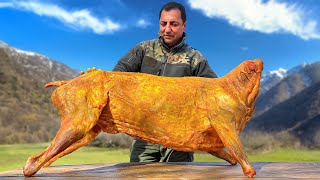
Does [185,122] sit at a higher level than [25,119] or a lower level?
lower

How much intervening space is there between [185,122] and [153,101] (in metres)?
0.28

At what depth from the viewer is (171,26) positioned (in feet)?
12.6

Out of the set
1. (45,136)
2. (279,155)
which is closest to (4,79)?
(45,136)

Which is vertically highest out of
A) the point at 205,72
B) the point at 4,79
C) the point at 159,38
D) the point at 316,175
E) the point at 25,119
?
the point at 4,79

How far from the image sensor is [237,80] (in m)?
3.07

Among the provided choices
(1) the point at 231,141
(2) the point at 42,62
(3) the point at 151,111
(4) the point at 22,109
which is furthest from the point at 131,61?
(2) the point at 42,62

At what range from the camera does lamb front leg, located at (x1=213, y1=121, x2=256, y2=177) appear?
2757 mm

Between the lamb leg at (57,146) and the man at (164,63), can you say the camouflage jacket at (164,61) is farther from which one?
the lamb leg at (57,146)

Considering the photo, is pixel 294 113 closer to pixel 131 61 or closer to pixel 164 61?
pixel 164 61

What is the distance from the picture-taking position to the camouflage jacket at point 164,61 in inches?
163

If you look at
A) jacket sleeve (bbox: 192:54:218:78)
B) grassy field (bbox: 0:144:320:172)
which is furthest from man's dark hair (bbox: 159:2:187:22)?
grassy field (bbox: 0:144:320:172)

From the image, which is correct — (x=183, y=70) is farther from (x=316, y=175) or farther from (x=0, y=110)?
(x=0, y=110)

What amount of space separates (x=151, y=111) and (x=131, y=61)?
1359 mm

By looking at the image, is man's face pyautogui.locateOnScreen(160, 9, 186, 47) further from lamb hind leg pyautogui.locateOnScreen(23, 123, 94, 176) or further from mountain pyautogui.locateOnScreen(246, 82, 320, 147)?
mountain pyautogui.locateOnScreen(246, 82, 320, 147)
